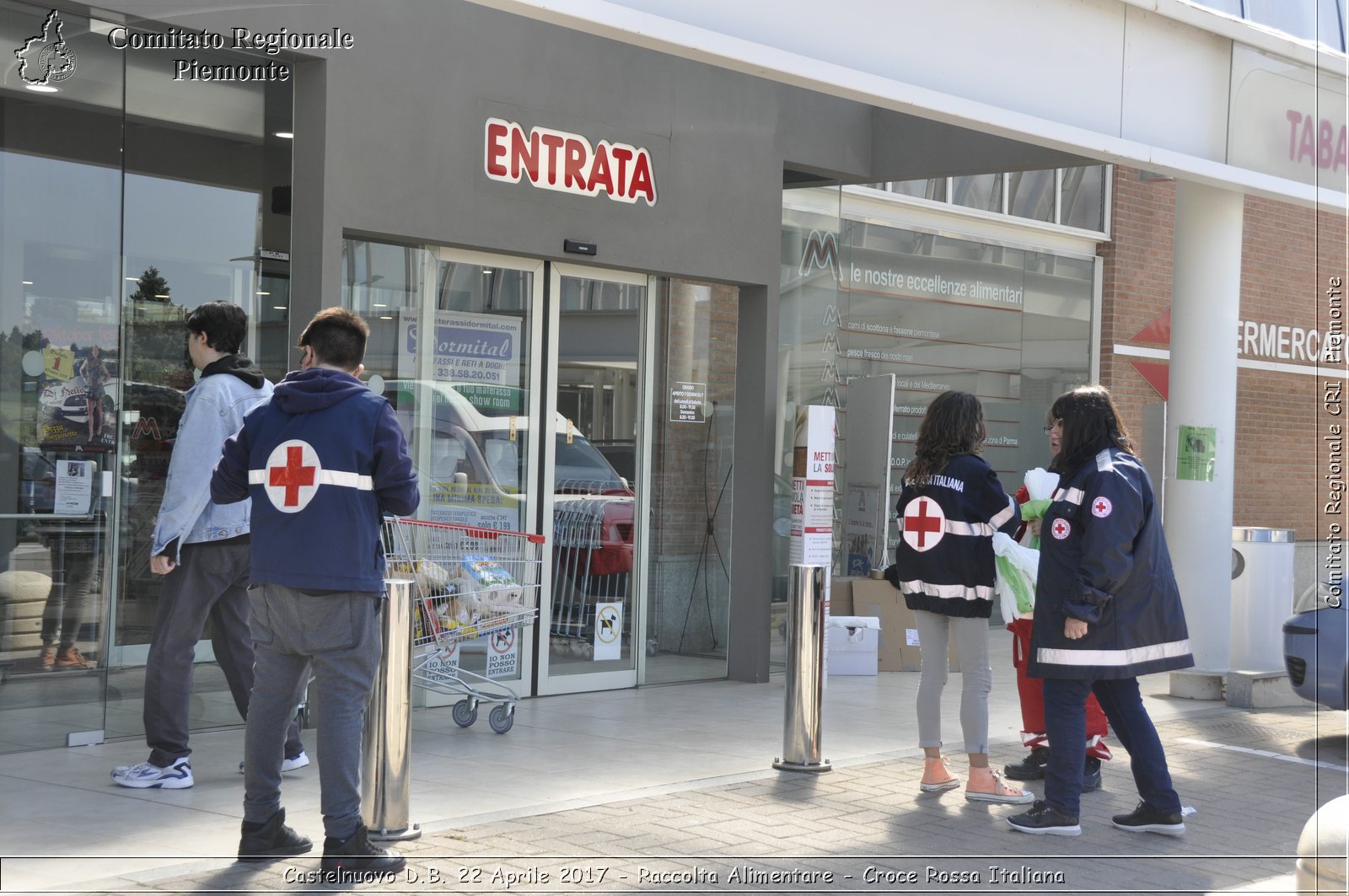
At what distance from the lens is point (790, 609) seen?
24.6 ft

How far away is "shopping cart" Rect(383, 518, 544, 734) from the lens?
7527 mm

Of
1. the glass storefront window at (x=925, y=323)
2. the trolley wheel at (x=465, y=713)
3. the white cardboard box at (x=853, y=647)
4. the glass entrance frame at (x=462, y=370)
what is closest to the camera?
the trolley wheel at (x=465, y=713)

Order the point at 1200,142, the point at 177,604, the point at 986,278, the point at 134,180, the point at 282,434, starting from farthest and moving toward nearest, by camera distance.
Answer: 1. the point at 986,278
2. the point at 1200,142
3. the point at 134,180
4. the point at 177,604
5. the point at 282,434

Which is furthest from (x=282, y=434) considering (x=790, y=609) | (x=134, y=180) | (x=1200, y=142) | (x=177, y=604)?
(x=1200, y=142)

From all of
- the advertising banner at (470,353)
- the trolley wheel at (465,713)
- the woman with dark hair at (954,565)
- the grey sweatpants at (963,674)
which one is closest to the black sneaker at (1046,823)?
the woman with dark hair at (954,565)

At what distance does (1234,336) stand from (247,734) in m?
8.05

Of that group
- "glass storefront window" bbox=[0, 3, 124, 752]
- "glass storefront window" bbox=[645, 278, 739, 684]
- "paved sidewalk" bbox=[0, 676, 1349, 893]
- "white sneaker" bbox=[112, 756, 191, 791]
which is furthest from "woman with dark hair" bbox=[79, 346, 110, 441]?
"glass storefront window" bbox=[645, 278, 739, 684]

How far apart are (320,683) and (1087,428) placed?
3520mm

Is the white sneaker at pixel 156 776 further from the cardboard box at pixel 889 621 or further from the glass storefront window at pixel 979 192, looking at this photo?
the glass storefront window at pixel 979 192

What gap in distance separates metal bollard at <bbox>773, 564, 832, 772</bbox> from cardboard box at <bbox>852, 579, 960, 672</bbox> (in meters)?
4.26

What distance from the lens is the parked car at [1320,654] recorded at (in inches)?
352

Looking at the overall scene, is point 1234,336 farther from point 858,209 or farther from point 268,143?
point 268,143

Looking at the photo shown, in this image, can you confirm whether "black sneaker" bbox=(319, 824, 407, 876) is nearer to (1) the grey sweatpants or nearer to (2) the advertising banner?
(1) the grey sweatpants

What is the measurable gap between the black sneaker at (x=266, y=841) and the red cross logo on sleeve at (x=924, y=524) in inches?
126
